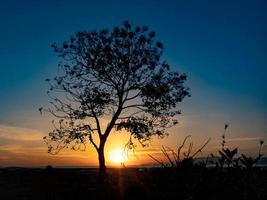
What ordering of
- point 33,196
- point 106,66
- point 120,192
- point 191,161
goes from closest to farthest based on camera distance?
point 191,161 → point 120,192 → point 33,196 → point 106,66

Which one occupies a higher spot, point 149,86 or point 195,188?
point 149,86

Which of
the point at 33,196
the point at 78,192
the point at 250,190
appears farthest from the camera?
the point at 33,196

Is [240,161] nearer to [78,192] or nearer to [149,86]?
[78,192]

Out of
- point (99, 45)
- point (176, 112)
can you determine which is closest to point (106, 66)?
point (99, 45)

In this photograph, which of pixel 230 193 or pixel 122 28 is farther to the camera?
pixel 122 28

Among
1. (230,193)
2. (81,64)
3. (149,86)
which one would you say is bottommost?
(230,193)

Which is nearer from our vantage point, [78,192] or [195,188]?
[195,188]

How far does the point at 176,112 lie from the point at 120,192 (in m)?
23.2

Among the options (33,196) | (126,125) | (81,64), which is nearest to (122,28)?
(81,64)

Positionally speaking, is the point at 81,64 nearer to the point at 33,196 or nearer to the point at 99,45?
the point at 99,45

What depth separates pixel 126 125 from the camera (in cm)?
2789

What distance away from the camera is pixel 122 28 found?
90.1 ft

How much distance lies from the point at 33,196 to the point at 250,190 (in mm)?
11292

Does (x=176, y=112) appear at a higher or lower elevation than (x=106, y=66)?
lower
